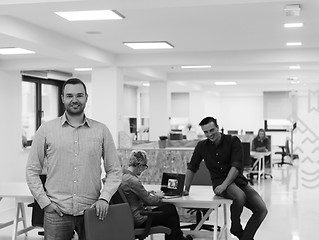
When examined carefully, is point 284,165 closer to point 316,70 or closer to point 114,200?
point 316,70

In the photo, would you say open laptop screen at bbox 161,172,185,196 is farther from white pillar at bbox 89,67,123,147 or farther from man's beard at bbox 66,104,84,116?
white pillar at bbox 89,67,123,147

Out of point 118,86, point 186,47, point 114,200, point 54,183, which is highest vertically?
point 186,47

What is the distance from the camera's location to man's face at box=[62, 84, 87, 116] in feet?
9.18

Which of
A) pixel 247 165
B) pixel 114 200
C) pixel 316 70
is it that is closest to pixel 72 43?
pixel 114 200

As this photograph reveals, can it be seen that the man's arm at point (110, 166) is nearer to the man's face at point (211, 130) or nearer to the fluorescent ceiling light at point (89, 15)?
the man's face at point (211, 130)

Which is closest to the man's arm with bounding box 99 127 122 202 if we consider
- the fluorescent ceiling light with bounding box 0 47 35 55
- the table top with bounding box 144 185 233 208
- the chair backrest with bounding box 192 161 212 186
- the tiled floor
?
the table top with bounding box 144 185 233 208

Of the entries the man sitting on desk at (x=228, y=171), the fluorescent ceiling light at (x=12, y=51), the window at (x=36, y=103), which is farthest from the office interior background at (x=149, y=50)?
the man sitting on desk at (x=228, y=171)

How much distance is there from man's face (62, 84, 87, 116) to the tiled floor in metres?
3.84

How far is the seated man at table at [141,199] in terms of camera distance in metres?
4.57

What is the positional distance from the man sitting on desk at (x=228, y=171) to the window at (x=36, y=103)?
612 cm

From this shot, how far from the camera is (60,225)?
280 cm

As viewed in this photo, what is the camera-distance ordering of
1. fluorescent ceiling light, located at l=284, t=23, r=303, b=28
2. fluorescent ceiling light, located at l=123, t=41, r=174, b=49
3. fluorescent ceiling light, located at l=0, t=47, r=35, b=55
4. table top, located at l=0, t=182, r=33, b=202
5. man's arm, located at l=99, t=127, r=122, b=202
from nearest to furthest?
man's arm, located at l=99, t=127, r=122, b=202, table top, located at l=0, t=182, r=33, b=202, fluorescent ceiling light, located at l=284, t=23, r=303, b=28, fluorescent ceiling light, located at l=123, t=41, r=174, b=49, fluorescent ceiling light, located at l=0, t=47, r=35, b=55

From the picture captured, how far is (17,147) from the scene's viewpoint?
9719mm

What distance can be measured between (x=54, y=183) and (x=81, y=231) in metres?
0.33
